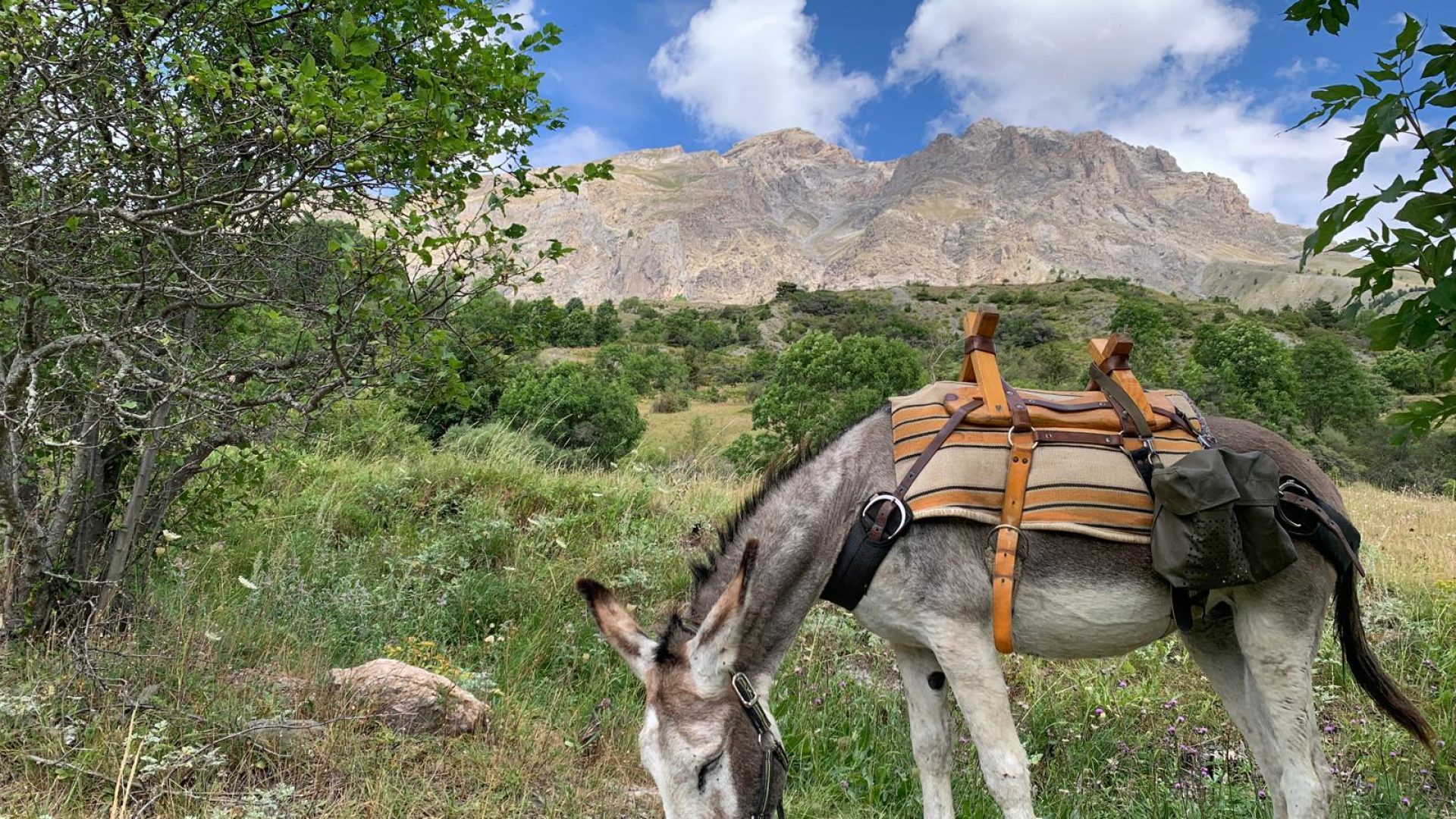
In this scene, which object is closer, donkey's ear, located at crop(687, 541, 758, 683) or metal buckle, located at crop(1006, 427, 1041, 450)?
donkey's ear, located at crop(687, 541, 758, 683)

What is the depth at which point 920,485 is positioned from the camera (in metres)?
2.72

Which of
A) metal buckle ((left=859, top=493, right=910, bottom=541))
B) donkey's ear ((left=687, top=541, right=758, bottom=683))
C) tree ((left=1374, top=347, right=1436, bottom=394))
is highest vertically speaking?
tree ((left=1374, top=347, right=1436, bottom=394))

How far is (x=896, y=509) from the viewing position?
2678 millimetres

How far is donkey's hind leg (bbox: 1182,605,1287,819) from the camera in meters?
2.93

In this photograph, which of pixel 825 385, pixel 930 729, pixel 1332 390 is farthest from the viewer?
pixel 1332 390

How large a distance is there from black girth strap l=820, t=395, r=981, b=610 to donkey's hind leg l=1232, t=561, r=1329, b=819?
1.43 metres

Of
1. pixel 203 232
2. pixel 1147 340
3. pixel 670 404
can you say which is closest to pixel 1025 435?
pixel 203 232

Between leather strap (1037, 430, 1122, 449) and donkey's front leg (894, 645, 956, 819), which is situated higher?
leather strap (1037, 430, 1122, 449)

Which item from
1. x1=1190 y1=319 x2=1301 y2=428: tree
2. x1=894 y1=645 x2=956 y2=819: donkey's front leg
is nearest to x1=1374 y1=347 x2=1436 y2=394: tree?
x1=1190 y1=319 x2=1301 y2=428: tree

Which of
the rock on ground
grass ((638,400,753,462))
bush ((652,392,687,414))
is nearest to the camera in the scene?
the rock on ground

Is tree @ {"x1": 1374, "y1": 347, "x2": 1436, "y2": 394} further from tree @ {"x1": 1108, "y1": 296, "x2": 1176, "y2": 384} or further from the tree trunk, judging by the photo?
the tree trunk

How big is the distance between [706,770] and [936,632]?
99 cm

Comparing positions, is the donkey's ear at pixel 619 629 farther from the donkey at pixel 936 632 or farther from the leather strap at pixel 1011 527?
the leather strap at pixel 1011 527

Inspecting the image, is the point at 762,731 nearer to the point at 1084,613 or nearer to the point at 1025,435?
the point at 1084,613
